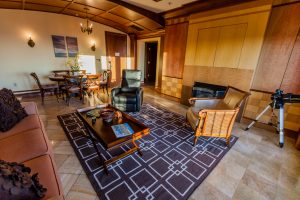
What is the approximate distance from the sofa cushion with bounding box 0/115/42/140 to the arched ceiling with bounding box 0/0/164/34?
3.31 m

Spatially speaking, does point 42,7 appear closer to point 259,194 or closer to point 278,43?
point 278,43

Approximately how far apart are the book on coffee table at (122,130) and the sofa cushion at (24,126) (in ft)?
3.25

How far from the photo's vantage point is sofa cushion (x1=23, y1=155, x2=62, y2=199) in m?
1.04

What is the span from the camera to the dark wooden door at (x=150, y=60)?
7.67m

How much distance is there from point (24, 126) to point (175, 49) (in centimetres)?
407

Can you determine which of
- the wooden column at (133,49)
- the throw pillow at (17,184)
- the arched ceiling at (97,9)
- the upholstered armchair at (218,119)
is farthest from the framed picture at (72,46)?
the throw pillow at (17,184)

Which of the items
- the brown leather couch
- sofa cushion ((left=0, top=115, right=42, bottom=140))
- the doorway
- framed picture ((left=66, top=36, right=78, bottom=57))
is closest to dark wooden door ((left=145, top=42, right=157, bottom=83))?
the doorway

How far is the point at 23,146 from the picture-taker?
1426mm

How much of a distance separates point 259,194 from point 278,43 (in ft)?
8.93

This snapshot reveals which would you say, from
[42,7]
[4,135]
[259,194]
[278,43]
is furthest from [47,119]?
[278,43]

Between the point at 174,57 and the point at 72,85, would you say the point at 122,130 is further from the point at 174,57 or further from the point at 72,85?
the point at 174,57

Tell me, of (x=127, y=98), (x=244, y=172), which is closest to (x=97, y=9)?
(x=127, y=98)

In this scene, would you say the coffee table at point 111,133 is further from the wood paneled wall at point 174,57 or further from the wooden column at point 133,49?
the wooden column at point 133,49

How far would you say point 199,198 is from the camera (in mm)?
1488
